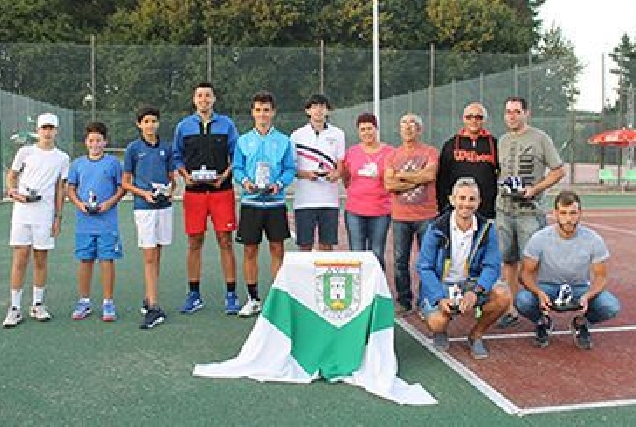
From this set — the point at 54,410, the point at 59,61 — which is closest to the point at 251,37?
the point at 59,61

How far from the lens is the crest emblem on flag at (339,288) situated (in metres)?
5.06

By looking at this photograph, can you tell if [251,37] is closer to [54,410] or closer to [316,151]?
[316,151]

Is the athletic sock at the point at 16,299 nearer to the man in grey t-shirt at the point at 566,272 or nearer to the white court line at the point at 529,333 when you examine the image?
the white court line at the point at 529,333

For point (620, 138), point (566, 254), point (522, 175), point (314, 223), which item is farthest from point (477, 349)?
point (620, 138)

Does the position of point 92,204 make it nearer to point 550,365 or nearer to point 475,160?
point 475,160

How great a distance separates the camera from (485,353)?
17.8 ft

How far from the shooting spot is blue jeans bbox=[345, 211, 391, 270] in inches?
257

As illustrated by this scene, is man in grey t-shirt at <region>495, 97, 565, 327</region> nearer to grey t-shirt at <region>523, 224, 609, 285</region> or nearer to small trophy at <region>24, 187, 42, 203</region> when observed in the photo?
grey t-shirt at <region>523, 224, 609, 285</region>

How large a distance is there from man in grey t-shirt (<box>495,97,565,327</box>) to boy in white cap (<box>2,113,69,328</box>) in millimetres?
3645

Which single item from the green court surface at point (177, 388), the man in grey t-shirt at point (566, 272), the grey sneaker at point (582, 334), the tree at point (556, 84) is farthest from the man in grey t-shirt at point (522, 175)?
the tree at point (556, 84)

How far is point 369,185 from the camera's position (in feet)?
21.3

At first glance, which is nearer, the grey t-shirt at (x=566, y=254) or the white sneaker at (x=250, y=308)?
the grey t-shirt at (x=566, y=254)

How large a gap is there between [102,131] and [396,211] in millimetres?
2541

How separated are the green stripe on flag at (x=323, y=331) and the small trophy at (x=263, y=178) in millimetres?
1389
